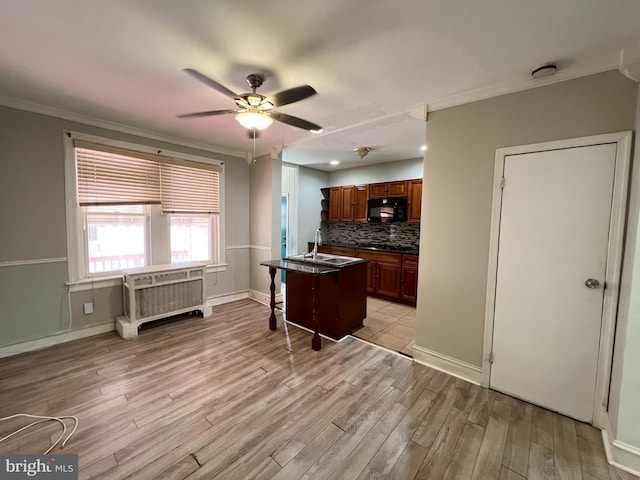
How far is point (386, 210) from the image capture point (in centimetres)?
498

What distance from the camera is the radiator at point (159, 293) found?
123 inches

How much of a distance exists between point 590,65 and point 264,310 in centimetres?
415

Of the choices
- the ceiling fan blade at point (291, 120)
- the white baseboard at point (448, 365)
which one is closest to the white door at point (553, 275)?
the white baseboard at point (448, 365)

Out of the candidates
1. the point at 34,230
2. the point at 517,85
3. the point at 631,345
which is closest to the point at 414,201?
the point at 517,85

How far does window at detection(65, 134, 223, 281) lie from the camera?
9.88 ft

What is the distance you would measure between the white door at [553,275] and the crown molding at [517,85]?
50cm

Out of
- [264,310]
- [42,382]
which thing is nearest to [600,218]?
[264,310]

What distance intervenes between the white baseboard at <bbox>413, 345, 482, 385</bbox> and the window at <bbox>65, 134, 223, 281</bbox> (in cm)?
318

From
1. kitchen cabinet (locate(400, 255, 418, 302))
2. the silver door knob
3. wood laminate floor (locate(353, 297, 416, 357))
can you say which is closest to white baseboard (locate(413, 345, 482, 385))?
wood laminate floor (locate(353, 297, 416, 357))

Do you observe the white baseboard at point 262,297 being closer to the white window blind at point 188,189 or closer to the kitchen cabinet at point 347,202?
the white window blind at point 188,189

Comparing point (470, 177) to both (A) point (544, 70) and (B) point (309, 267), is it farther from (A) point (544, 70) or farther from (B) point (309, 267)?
(B) point (309, 267)

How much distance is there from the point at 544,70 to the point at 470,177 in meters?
0.82

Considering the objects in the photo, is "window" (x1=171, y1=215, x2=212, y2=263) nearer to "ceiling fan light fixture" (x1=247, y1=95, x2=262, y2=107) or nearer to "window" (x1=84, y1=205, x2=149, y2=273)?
"window" (x1=84, y1=205, x2=149, y2=273)

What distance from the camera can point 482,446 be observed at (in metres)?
1.68
